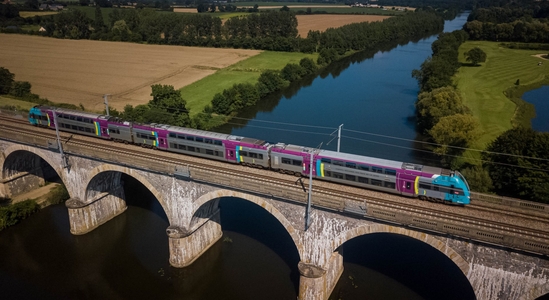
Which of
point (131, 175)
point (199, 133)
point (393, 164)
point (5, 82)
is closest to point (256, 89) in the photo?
point (199, 133)

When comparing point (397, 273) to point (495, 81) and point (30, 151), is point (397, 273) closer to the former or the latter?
point (30, 151)

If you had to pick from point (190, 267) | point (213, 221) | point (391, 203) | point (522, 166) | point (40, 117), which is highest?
point (40, 117)

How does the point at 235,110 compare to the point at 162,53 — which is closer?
the point at 235,110

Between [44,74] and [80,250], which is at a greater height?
[44,74]

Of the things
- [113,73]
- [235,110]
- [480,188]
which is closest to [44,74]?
[113,73]

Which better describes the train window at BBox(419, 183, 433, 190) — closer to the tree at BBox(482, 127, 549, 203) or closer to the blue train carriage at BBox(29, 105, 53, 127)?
the tree at BBox(482, 127, 549, 203)

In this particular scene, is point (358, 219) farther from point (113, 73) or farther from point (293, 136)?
point (113, 73)

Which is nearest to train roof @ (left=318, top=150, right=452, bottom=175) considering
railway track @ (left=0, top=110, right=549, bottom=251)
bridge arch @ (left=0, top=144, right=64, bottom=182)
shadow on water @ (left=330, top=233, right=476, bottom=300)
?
railway track @ (left=0, top=110, right=549, bottom=251)
